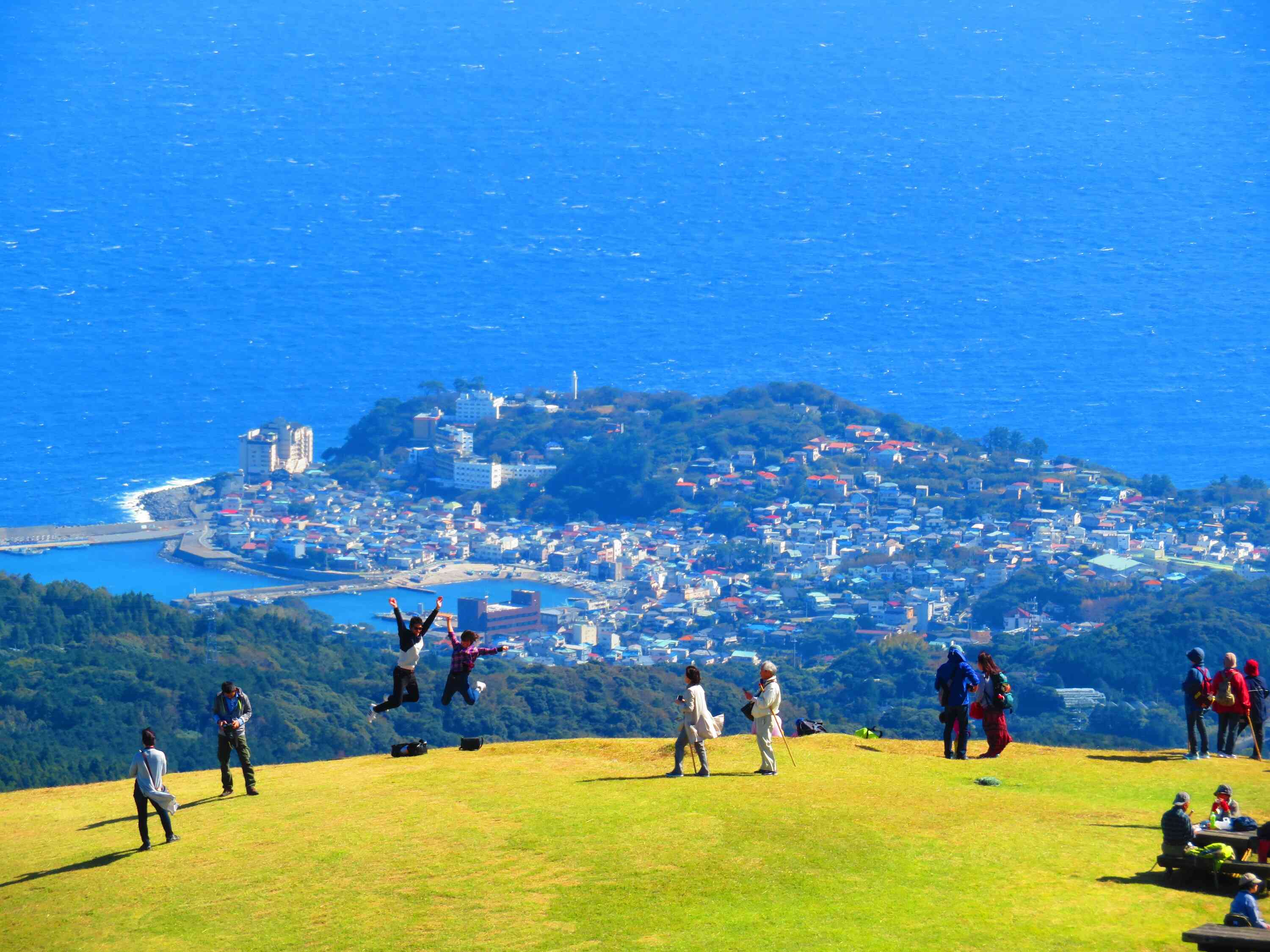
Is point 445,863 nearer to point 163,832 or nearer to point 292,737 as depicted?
point 163,832

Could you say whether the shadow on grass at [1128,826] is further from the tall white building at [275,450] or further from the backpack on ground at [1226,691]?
the tall white building at [275,450]

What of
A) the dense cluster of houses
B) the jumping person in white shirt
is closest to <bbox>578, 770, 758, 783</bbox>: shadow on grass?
the jumping person in white shirt

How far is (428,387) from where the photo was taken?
19075 centimetres

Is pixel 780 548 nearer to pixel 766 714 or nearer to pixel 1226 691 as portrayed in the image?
pixel 1226 691

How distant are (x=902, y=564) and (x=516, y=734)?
5934 centimetres

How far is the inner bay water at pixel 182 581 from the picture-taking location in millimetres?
122875

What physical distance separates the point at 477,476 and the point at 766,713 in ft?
446

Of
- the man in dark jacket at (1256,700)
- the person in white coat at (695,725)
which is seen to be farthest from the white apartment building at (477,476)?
the person in white coat at (695,725)

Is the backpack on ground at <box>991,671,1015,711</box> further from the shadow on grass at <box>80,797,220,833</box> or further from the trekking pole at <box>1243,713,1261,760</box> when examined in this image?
the shadow on grass at <box>80,797,220,833</box>

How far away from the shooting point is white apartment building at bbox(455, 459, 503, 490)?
158 meters

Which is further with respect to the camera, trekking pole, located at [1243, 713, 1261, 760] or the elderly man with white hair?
trekking pole, located at [1243, 713, 1261, 760]

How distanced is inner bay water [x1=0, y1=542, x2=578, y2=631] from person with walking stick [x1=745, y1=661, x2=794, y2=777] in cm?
8832

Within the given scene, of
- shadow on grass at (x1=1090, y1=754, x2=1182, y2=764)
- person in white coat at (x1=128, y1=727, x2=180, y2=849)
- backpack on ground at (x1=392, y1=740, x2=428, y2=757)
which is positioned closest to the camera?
person in white coat at (x1=128, y1=727, x2=180, y2=849)

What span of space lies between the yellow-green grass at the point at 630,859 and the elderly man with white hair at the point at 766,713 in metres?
0.30
